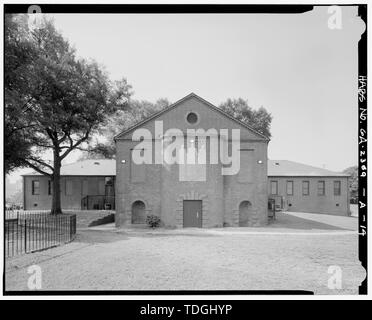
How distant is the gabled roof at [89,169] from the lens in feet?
101

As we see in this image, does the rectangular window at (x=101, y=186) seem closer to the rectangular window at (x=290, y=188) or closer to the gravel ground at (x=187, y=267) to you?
the gravel ground at (x=187, y=267)

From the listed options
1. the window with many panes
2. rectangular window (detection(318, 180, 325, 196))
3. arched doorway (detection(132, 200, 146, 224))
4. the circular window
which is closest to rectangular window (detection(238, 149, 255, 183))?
the circular window

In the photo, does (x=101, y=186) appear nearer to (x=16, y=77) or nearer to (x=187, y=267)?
(x=16, y=77)

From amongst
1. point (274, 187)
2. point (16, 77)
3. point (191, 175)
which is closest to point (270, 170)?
point (274, 187)

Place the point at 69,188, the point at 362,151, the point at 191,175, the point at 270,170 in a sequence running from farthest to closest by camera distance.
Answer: the point at 270,170, the point at 69,188, the point at 191,175, the point at 362,151

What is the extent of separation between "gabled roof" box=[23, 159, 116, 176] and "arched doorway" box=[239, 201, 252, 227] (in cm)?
1610

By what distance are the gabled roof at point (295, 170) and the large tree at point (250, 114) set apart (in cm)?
1149

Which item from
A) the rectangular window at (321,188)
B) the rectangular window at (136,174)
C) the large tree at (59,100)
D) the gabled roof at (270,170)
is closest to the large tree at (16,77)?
the large tree at (59,100)

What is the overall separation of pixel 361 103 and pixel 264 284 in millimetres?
4570

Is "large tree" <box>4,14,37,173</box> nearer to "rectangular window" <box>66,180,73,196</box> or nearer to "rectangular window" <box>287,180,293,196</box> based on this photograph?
"rectangular window" <box>66,180,73,196</box>

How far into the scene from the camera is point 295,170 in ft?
109

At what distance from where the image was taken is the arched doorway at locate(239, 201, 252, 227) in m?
20.9

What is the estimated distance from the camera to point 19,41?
50.7 ft

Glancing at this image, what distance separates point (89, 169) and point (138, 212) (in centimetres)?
1349
